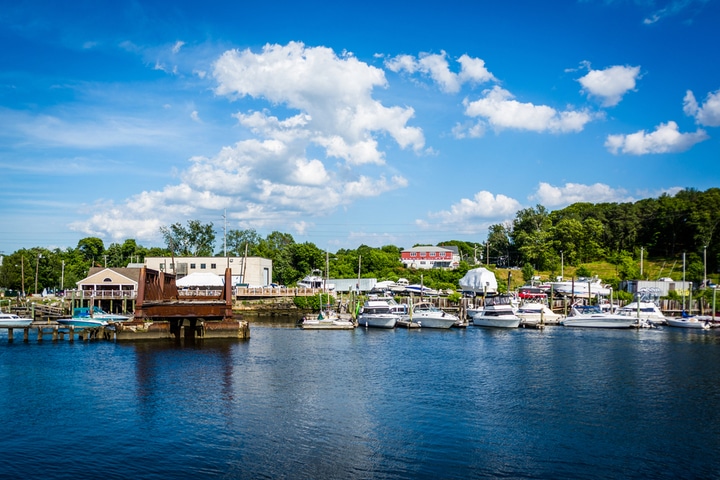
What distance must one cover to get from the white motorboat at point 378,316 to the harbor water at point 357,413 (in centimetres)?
1901

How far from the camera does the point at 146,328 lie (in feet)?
188

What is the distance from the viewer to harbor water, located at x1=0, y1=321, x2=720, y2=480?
71.7ft

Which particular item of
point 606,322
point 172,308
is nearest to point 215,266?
point 172,308

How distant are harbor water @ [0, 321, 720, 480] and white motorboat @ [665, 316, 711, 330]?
23.1 meters

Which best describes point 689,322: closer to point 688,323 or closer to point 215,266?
point 688,323

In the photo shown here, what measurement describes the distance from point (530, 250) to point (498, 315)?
60089 mm

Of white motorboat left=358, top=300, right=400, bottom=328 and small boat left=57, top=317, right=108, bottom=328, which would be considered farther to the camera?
white motorboat left=358, top=300, right=400, bottom=328

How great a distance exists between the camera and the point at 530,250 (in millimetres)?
129125

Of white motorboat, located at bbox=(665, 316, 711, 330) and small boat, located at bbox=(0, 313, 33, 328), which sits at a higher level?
small boat, located at bbox=(0, 313, 33, 328)

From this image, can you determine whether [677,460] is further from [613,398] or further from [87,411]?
[87,411]

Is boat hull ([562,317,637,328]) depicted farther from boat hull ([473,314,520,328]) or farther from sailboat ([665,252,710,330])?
boat hull ([473,314,520,328])

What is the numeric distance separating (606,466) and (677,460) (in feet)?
10.4

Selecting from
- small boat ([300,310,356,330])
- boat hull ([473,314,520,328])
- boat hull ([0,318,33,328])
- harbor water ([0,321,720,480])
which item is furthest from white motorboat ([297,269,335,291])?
harbor water ([0,321,720,480])

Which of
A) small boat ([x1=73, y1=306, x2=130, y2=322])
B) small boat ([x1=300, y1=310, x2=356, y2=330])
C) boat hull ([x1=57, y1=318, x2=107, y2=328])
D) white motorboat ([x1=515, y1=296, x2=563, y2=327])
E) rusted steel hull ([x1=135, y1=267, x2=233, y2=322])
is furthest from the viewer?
white motorboat ([x1=515, y1=296, x2=563, y2=327])
